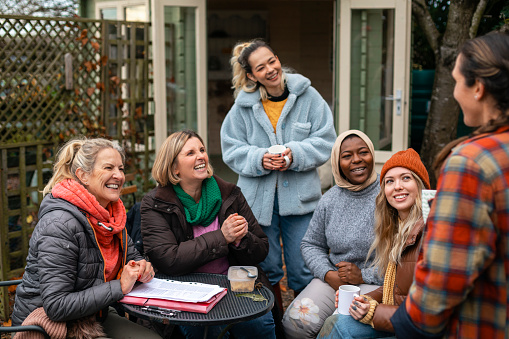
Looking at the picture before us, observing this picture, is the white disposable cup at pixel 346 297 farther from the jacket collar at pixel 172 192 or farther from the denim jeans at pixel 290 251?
the denim jeans at pixel 290 251

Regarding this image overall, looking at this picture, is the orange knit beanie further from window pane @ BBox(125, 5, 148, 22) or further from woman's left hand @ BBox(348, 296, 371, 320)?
window pane @ BBox(125, 5, 148, 22)

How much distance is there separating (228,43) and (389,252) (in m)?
8.66

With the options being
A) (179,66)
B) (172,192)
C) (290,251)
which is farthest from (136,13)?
(172,192)

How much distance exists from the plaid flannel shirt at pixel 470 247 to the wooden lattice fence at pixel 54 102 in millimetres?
3406

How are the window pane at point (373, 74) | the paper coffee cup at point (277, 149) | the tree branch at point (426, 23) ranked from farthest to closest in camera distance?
the tree branch at point (426, 23), the window pane at point (373, 74), the paper coffee cup at point (277, 149)

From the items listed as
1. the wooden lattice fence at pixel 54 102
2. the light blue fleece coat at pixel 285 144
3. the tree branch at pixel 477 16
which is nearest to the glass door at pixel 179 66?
the wooden lattice fence at pixel 54 102

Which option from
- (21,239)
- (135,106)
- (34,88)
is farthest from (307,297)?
(135,106)

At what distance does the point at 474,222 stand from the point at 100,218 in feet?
5.44

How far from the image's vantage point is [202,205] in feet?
9.88

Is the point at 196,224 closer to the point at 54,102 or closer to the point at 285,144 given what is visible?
the point at 285,144

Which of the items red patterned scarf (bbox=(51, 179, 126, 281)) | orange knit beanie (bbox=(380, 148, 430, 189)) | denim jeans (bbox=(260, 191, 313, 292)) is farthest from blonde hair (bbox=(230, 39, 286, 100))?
red patterned scarf (bbox=(51, 179, 126, 281))

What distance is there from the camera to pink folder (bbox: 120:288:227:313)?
2369 mm

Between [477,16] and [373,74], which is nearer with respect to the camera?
[477,16]

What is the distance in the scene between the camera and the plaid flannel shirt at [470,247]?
1382 mm
